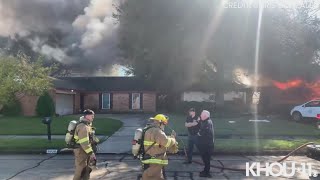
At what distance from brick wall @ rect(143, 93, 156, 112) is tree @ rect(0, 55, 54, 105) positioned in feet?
44.6

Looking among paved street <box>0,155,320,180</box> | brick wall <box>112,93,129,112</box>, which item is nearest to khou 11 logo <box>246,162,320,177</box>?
paved street <box>0,155,320,180</box>

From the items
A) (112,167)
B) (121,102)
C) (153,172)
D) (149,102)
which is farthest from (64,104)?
(153,172)

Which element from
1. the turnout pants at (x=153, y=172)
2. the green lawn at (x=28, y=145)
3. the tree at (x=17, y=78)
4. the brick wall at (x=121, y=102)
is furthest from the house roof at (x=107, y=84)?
the turnout pants at (x=153, y=172)

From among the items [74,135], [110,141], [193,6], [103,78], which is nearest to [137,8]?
[193,6]

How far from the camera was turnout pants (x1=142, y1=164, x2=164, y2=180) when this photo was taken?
23.1 ft

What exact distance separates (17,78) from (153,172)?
18355 mm

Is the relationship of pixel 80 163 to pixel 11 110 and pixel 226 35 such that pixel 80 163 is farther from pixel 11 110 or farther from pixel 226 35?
pixel 11 110

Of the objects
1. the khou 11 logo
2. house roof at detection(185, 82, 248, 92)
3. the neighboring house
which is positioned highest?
house roof at detection(185, 82, 248, 92)

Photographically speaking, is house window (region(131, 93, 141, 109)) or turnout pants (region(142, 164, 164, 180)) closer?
turnout pants (region(142, 164, 164, 180))

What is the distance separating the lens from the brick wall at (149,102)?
130ft

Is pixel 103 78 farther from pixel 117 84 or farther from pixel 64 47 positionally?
pixel 64 47

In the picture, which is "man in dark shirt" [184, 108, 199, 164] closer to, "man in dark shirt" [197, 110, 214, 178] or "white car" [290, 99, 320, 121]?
"man in dark shirt" [197, 110, 214, 178]

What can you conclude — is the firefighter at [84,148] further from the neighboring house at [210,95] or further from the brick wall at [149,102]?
the brick wall at [149,102]

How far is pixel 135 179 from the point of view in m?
9.73
